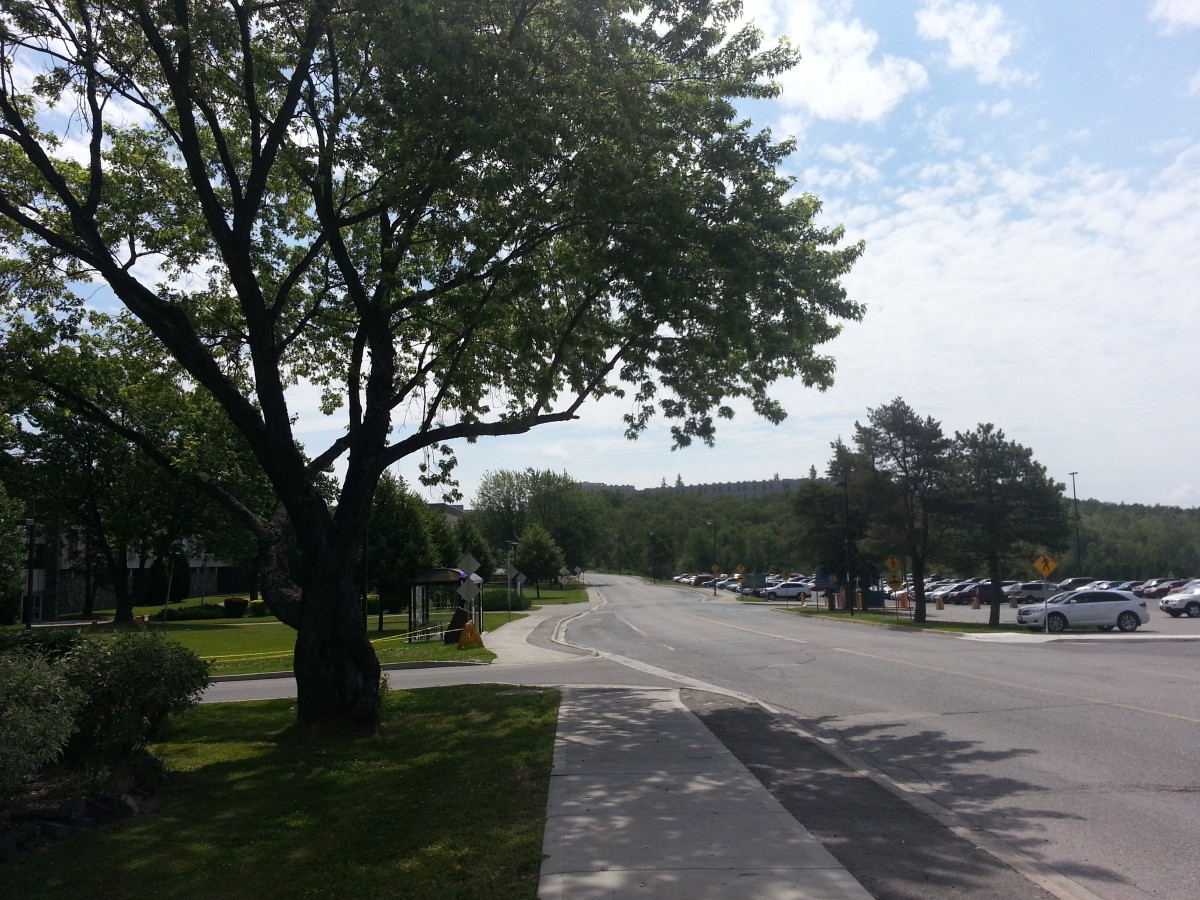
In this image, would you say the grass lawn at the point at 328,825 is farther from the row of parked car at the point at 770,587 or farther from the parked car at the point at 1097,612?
the row of parked car at the point at 770,587

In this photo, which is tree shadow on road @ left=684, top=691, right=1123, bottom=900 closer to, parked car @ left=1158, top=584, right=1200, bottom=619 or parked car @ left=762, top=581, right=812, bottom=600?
parked car @ left=1158, top=584, right=1200, bottom=619

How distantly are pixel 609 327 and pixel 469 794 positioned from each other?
285 inches

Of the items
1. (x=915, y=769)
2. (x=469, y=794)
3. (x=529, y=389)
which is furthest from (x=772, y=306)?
(x=469, y=794)

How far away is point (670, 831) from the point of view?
6.54m

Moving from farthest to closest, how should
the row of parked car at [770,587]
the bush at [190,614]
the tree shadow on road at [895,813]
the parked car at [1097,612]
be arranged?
the row of parked car at [770,587] → the bush at [190,614] → the parked car at [1097,612] → the tree shadow on road at [895,813]

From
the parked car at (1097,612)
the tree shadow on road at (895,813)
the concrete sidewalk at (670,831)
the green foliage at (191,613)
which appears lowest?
the green foliage at (191,613)

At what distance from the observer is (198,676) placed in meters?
9.55

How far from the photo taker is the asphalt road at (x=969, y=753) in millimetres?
6055

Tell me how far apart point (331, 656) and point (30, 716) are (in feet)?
16.1

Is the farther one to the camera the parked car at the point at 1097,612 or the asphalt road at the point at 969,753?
the parked car at the point at 1097,612

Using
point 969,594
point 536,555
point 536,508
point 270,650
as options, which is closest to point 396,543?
point 270,650

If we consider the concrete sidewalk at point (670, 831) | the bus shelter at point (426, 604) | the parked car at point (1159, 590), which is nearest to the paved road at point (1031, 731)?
the concrete sidewalk at point (670, 831)

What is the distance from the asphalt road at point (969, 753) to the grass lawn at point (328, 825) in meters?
2.28

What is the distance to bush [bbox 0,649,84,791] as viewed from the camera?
20.0 feet
